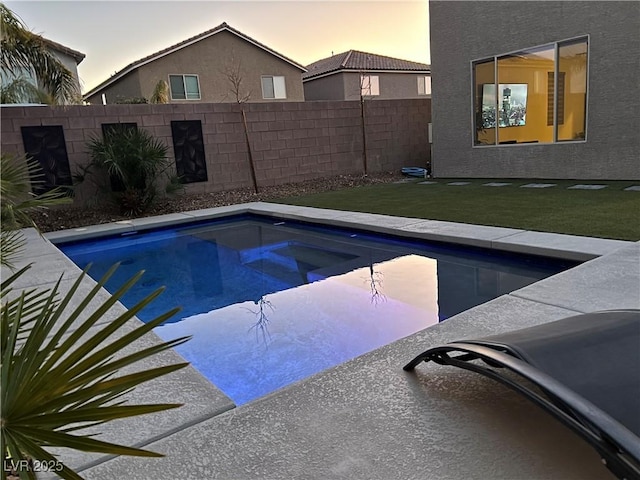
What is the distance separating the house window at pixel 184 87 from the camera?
19.7 meters

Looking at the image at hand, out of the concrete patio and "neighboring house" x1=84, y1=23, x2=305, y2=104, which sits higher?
"neighboring house" x1=84, y1=23, x2=305, y2=104

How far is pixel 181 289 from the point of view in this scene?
5523mm

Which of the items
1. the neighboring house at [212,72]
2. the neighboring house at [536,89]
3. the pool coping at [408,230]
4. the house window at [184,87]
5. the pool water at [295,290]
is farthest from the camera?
the house window at [184,87]

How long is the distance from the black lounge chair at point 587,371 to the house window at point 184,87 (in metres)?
19.9

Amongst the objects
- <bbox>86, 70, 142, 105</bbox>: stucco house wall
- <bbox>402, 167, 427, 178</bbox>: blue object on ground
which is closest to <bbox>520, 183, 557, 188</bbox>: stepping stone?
<bbox>402, 167, 427, 178</bbox>: blue object on ground

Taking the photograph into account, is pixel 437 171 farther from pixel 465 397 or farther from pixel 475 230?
pixel 465 397

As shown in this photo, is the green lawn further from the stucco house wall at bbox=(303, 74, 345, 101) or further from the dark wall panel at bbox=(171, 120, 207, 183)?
the stucco house wall at bbox=(303, 74, 345, 101)

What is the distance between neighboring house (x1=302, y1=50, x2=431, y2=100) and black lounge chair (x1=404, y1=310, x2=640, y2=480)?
849 inches

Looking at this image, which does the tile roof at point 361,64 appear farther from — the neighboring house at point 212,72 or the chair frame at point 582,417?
the chair frame at point 582,417

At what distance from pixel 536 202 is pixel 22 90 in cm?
1278

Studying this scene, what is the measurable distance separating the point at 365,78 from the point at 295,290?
2002 cm

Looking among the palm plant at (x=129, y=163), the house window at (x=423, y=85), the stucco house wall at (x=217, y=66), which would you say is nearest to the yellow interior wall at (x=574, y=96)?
the palm plant at (x=129, y=163)

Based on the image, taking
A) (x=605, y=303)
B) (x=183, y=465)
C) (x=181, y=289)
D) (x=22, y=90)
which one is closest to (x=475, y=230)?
(x=605, y=303)

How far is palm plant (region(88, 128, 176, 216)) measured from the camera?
8859 mm
